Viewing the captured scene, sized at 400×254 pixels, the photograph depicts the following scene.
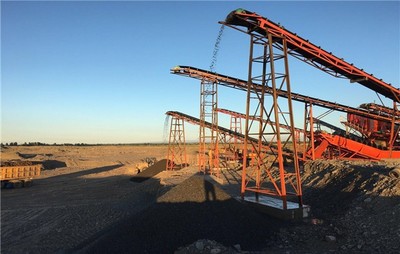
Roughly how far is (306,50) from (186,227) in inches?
346

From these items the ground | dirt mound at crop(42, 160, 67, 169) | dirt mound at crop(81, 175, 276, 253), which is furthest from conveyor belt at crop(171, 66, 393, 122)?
dirt mound at crop(42, 160, 67, 169)

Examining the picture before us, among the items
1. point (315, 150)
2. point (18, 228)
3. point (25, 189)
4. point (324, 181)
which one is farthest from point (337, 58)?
point (25, 189)

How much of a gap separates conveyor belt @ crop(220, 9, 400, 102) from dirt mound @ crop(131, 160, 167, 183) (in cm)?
1628

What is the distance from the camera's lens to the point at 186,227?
9398 millimetres

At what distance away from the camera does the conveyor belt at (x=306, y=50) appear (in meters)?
11.9

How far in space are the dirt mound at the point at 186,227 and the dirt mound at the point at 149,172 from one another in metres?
14.8

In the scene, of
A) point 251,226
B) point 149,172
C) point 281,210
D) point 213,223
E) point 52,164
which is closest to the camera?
point 213,223

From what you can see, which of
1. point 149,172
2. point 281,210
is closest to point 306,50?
point 281,210

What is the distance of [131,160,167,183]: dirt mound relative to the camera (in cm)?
2590

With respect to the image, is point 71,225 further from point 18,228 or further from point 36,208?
point 36,208

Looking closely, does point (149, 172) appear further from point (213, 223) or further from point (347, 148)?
point (213, 223)

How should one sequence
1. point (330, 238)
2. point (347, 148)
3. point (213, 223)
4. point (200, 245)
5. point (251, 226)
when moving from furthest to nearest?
point (347, 148) → point (251, 226) → point (213, 223) → point (330, 238) → point (200, 245)

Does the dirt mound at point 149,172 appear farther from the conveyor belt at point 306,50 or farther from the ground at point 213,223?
the conveyor belt at point 306,50

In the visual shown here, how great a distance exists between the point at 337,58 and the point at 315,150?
8.89 meters
